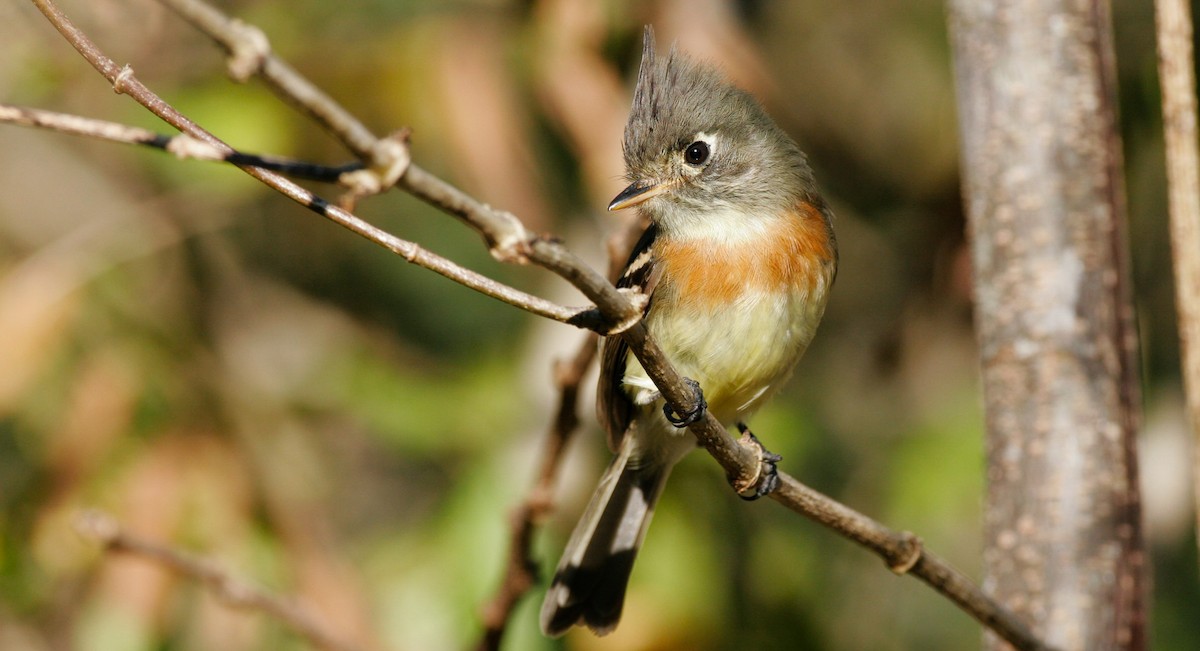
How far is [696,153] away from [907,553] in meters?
1.44

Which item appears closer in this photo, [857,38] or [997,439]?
[997,439]

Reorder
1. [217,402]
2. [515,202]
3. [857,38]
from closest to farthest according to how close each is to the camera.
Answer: [515,202]
[217,402]
[857,38]

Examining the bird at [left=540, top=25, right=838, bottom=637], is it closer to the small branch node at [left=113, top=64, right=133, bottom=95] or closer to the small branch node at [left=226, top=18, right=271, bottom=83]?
the small branch node at [left=113, top=64, right=133, bottom=95]

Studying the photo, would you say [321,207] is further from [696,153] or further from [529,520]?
[696,153]

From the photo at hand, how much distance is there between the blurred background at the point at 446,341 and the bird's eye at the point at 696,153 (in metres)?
0.42

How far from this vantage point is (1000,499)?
268cm

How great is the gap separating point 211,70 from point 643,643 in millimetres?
2206

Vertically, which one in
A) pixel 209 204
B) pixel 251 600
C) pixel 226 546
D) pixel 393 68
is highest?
pixel 393 68

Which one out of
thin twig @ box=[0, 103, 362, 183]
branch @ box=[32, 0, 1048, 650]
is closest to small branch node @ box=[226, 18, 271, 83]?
branch @ box=[32, 0, 1048, 650]

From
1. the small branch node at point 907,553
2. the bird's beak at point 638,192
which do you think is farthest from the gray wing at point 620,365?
the small branch node at point 907,553

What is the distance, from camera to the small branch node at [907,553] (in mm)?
2195

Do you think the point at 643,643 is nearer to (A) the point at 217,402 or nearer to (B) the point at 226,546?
(B) the point at 226,546

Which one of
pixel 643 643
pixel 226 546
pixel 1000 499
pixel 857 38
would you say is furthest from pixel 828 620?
pixel 857 38

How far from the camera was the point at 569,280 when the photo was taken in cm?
144
